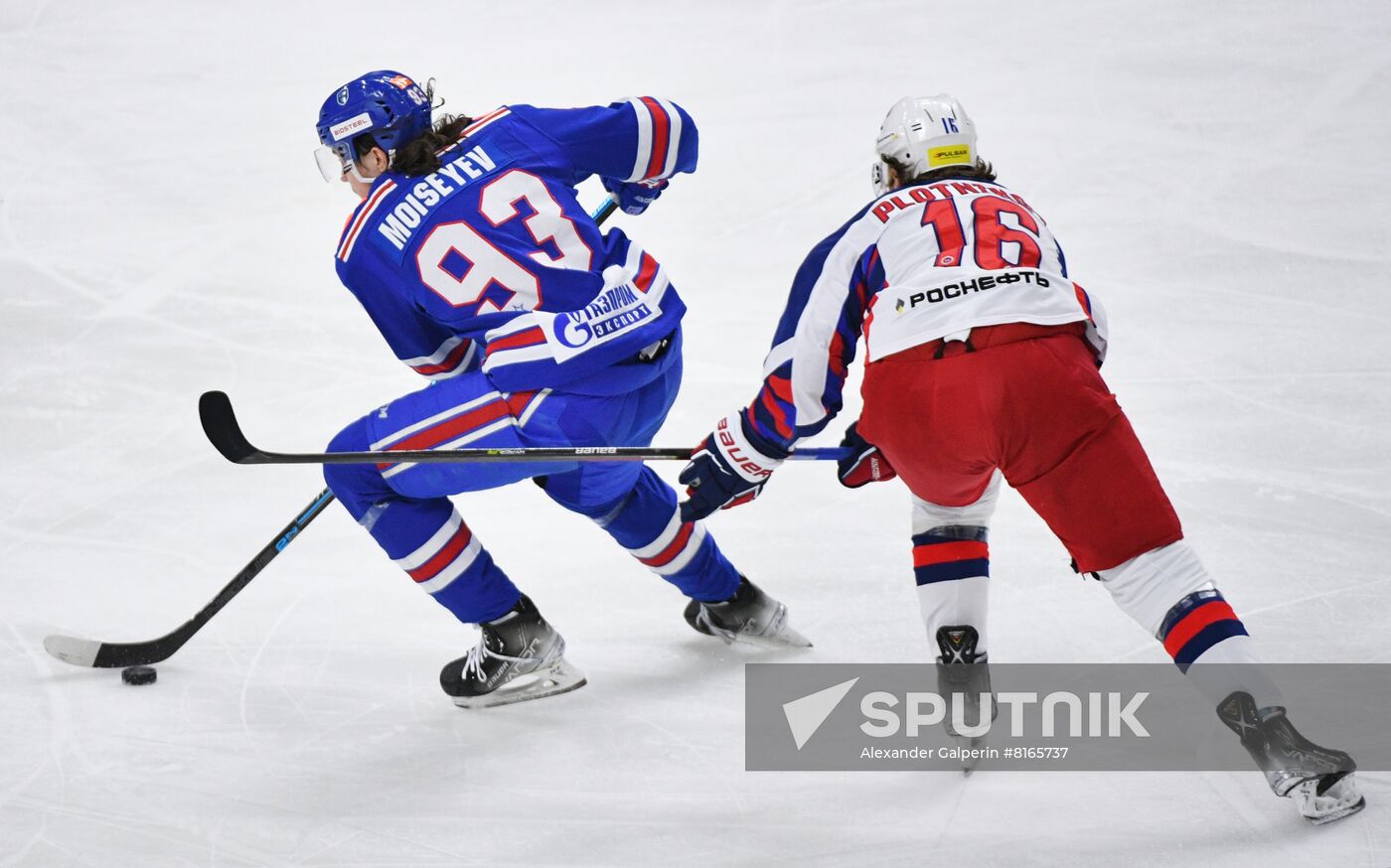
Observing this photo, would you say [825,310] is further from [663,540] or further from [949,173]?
[663,540]

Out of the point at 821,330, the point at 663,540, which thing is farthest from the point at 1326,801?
the point at 663,540

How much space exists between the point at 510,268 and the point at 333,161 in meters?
0.45

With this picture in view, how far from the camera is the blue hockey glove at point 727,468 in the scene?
2.40 m

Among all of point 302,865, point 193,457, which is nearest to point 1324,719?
point 302,865

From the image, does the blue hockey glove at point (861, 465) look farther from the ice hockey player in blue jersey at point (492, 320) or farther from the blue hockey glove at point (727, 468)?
the ice hockey player in blue jersey at point (492, 320)

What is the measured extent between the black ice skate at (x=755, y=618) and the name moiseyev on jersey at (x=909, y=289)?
0.70 meters

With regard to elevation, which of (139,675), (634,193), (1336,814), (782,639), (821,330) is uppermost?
(634,193)

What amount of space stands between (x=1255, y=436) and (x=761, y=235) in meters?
1.95

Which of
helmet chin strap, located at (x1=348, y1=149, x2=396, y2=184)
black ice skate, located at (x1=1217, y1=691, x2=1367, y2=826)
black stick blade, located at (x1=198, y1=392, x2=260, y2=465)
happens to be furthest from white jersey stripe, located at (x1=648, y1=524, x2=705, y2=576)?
black ice skate, located at (x1=1217, y1=691, x2=1367, y2=826)

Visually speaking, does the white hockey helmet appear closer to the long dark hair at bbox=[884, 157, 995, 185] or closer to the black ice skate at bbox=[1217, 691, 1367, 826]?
the long dark hair at bbox=[884, 157, 995, 185]

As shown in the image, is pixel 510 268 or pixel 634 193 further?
pixel 634 193

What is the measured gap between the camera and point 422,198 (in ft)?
8.48

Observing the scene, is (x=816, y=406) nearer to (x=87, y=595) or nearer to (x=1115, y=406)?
(x=1115, y=406)

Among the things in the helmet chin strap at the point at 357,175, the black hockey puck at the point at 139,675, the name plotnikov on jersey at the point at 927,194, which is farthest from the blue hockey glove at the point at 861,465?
the black hockey puck at the point at 139,675
